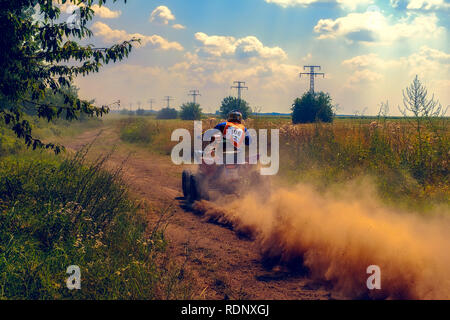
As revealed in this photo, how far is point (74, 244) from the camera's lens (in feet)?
16.2

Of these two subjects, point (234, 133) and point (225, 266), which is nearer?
point (225, 266)

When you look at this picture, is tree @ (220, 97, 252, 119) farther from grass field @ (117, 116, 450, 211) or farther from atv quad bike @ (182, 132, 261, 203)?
atv quad bike @ (182, 132, 261, 203)

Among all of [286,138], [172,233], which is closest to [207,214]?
[172,233]

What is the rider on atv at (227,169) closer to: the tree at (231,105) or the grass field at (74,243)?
the grass field at (74,243)

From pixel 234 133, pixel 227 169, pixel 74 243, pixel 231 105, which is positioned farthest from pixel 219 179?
pixel 231 105

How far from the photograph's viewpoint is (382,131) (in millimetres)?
10250

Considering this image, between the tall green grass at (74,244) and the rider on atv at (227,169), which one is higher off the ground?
the rider on atv at (227,169)

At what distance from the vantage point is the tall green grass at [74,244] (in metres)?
4.02

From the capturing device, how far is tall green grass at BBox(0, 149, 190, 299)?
4.02m

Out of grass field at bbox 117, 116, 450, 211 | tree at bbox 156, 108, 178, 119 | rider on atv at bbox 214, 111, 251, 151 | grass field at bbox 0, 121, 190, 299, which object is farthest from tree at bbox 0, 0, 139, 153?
tree at bbox 156, 108, 178, 119

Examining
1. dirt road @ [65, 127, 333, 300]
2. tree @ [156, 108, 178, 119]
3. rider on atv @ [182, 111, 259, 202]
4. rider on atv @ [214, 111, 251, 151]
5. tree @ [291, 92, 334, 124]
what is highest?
tree @ [156, 108, 178, 119]

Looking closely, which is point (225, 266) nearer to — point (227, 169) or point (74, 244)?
point (74, 244)

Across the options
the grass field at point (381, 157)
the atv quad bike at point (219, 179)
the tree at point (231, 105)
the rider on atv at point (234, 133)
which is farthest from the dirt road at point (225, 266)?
the tree at point (231, 105)
